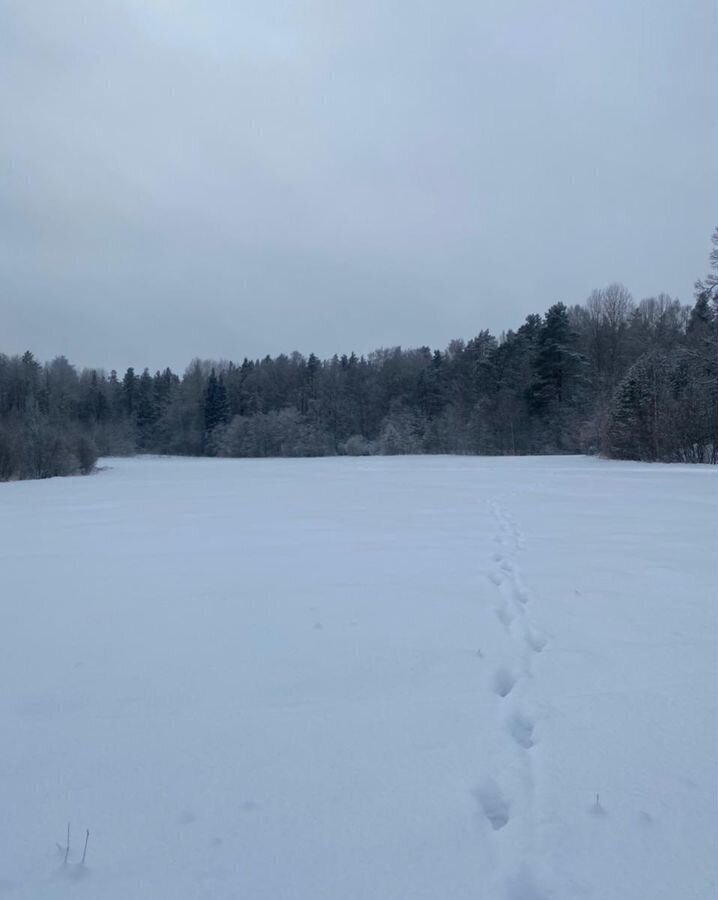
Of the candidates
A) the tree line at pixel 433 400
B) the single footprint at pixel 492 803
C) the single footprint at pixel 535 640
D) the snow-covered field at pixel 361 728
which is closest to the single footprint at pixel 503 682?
the snow-covered field at pixel 361 728

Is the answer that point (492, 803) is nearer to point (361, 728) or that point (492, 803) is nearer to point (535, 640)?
point (361, 728)

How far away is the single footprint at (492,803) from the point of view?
6.99 feet

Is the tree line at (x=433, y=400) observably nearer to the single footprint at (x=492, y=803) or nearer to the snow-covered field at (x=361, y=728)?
the snow-covered field at (x=361, y=728)

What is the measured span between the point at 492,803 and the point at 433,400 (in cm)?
5272

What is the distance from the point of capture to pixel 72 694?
309 cm

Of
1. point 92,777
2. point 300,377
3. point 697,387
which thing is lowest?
point 92,777

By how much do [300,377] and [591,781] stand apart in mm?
66594

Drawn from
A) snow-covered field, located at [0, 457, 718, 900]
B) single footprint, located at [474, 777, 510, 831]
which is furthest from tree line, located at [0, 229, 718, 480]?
single footprint, located at [474, 777, 510, 831]

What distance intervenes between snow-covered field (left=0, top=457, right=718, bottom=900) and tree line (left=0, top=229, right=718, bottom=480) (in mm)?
20409

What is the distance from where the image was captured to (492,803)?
222 cm

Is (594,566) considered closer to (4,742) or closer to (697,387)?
(4,742)

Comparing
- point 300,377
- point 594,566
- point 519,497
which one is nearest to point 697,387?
point 519,497

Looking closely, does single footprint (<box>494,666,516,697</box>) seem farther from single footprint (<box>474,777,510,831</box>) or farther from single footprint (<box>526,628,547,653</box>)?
single footprint (<box>474,777,510,831</box>)

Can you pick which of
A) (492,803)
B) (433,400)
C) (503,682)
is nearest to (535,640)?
(503,682)
